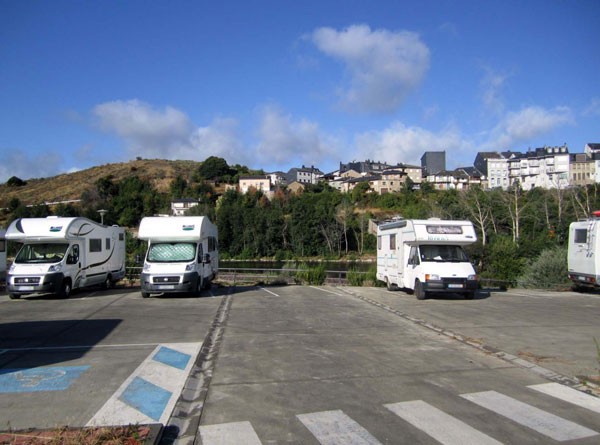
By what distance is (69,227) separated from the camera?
17766 millimetres

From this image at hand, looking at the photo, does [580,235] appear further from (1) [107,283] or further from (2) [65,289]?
(1) [107,283]

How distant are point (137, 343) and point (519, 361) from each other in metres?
6.93

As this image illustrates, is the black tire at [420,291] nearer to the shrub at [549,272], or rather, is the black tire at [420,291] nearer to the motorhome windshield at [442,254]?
the motorhome windshield at [442,254]

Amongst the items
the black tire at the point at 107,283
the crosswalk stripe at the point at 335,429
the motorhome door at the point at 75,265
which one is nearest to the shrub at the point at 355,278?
the black tire at the point at 107,283

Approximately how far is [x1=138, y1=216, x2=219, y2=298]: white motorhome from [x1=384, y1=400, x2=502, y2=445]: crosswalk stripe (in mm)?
12435

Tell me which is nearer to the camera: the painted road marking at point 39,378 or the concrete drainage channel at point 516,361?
the painted road marking at point 39,378

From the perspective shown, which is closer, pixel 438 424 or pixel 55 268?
pixel 438 424

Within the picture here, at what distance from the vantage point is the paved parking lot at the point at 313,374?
16.1 ft

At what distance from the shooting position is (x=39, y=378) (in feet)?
21.5

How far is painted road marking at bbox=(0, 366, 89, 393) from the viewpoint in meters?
6.11

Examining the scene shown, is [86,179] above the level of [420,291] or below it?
above

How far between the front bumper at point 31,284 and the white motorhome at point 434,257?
12996 millimetres

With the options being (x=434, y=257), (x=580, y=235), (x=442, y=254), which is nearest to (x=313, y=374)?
(x=434, y=257)

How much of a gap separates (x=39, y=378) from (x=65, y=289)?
12.0m
